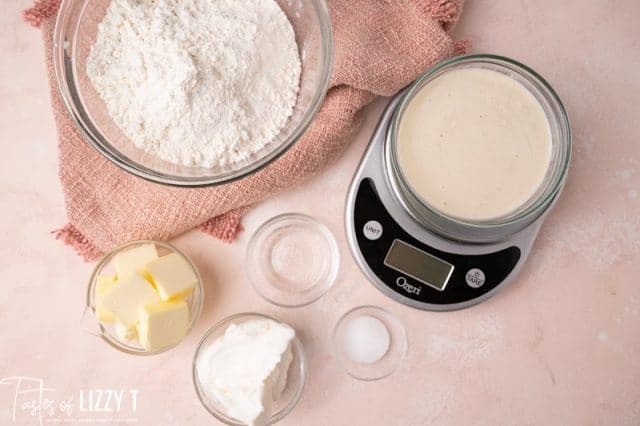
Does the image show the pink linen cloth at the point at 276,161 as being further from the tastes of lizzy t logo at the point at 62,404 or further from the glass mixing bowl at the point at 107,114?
the tastes of lizzy t logo at the point at 62,404

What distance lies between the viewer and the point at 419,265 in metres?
1.17

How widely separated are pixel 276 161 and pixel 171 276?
0.31m

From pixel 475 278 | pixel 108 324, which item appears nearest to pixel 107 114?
pixel 108 324

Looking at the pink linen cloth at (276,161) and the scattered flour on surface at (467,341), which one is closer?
the pink linen cloth at (276,161)

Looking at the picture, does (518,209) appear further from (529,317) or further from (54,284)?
(54,284)

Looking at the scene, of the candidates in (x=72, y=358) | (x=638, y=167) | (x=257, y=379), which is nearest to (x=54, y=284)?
(x=72, y=358)

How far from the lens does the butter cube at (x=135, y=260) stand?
1108 millimetres

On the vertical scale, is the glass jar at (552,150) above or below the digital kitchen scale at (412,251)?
above

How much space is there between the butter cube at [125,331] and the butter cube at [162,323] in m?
0.01

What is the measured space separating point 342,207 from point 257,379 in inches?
16.0

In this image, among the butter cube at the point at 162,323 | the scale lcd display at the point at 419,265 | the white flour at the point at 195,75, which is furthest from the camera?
the scale lcd display at the point at 419,265

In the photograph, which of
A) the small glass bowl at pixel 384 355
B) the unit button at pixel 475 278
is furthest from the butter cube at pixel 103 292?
the unit button at pixel 475 278

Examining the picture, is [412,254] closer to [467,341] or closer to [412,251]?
[412,251]

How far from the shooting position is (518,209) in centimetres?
104
